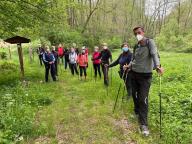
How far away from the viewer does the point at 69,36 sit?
137 feet

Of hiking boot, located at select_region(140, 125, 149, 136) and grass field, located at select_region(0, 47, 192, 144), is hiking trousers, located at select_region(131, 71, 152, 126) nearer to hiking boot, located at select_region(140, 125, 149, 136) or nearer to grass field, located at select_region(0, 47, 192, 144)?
hiking boot, located at select_region(140, 125, 149, 136)

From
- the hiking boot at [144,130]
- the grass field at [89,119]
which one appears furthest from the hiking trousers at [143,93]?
the grass field at [89,119]

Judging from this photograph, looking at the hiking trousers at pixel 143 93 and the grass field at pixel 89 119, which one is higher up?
the hiking trousers at pixel 143 93

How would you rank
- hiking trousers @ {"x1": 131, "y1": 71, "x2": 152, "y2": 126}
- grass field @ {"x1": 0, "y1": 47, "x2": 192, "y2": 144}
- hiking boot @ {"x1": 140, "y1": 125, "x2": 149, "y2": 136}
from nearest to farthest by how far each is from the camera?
grass field @ {"x1": 0, "y1": 47, "x2": 192, "y2": 144}
hiking boot @ {"x1": 140, "y1": 125, "x2": 149, "y2": 136}
hiking trousers @ {"x1": 131, "y1": 71, "x2": 152, "y2": 126}

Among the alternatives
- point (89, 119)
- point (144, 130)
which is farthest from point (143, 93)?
point (89, 119)

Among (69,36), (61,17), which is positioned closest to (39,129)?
(61,17)

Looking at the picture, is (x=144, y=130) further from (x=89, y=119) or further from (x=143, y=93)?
(x=89, y=119)

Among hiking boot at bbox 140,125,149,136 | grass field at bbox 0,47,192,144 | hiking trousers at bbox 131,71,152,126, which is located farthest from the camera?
hiking trousers at bbox 131,71,152,126

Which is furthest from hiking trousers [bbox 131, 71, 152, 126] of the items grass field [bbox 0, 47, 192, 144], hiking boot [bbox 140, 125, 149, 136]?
grass field [bbox 0, 47, 192, 144]

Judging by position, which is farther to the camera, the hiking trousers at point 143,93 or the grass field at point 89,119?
the hiking trousers at point 143,93

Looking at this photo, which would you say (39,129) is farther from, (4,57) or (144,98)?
(4,57)

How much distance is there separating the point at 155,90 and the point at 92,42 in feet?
113

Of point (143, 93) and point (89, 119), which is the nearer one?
point (143, 93)

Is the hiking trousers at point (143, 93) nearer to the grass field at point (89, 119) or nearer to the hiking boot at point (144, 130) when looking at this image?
the hiking boot at point (144, 130)
